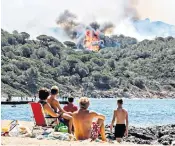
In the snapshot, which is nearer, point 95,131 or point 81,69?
point 95,131

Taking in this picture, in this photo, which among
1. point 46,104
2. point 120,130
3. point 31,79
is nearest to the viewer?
point 46,104

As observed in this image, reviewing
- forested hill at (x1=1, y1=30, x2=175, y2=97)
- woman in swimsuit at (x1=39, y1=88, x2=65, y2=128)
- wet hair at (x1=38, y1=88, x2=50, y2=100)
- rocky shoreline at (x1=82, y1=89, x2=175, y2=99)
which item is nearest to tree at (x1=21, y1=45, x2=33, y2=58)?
forested hill at (x1=1, y1=30, x2=175, y2=97)

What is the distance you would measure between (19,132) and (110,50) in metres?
130

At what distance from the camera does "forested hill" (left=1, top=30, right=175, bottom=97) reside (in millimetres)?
89938

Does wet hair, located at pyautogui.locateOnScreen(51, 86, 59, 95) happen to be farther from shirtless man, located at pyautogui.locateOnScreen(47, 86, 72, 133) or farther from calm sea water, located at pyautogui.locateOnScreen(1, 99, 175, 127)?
calm sea water, located at pyautogui.locateOnScreen(1, 99, 175, 127)

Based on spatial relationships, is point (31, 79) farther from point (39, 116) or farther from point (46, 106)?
point (46, 106)

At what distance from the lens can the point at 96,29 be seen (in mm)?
153125

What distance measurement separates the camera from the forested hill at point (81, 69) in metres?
89.9

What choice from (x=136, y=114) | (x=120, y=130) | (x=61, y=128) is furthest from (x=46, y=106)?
(x=136, y=114)

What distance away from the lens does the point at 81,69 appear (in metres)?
103

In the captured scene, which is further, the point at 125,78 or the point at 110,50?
the point at 110,50

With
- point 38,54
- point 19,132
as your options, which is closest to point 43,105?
point 19,132

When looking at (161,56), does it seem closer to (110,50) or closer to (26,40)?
(110,50)

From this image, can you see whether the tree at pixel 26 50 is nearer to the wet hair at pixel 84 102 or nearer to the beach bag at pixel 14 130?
the beach bag at pixel 14 130
